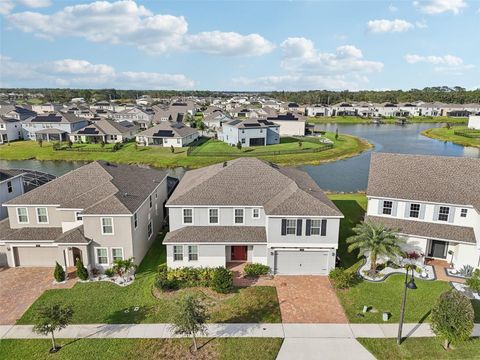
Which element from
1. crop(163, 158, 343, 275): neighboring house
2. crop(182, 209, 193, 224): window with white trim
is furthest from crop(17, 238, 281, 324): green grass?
crop(182, 209, 193, 224): window with white trim

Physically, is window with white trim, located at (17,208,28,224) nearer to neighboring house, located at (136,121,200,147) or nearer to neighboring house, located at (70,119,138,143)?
neighboring house, located at (136,121,200,147)

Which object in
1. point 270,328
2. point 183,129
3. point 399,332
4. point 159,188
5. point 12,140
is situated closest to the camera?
point 399,332

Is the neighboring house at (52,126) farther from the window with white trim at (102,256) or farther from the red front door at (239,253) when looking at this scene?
the red front door at (239,253)

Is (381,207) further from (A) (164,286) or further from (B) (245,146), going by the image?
(B) (245,146)

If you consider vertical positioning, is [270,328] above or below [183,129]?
below

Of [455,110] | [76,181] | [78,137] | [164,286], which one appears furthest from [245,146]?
[455,110]

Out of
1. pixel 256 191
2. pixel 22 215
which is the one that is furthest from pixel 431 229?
pixel 22 215
